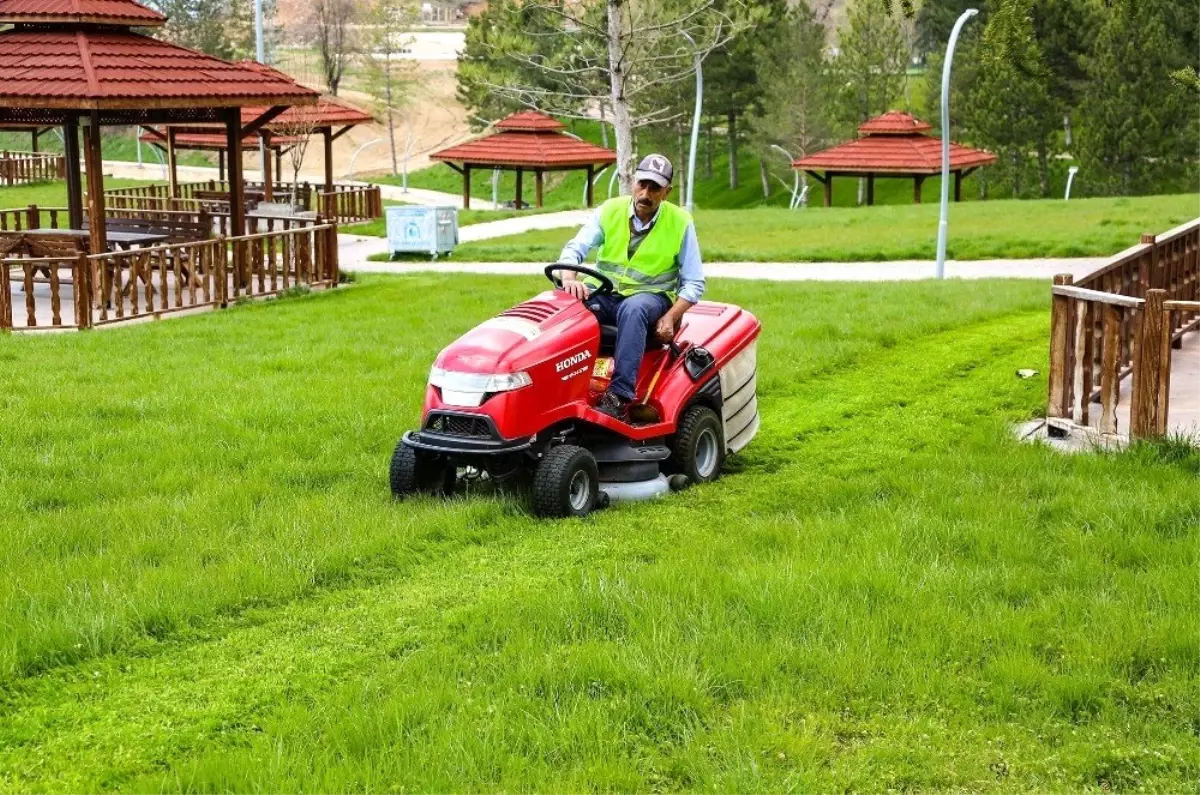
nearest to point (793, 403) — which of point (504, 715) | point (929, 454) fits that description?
point (929, 454)

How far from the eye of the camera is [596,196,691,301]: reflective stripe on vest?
804 centimetres

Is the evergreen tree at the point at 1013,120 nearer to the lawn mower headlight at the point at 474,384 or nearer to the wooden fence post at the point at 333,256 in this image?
the wooden fence post at the point at 333,256

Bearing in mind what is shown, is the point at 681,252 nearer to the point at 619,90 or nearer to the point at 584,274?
the point at 584,274

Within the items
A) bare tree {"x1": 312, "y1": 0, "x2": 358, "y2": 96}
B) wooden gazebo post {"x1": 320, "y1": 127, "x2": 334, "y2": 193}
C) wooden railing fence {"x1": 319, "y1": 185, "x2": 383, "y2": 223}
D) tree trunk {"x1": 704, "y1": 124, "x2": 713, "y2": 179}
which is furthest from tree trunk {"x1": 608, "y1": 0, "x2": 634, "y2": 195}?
bare tree {"x1": 312, "y1": 0, "x2": 358, "y2": 96}

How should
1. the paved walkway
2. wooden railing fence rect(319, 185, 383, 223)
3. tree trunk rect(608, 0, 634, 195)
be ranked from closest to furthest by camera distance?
tree trunk rect(608, 0, 634, 195) → the paved walkway → wooden railing fence rect(319, 185, 383, 223)

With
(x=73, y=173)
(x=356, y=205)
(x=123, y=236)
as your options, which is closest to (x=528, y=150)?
(x=356, y=205)

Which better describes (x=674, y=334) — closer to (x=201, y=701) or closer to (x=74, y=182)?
(x=201, y=701)

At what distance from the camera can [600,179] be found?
2849 inches

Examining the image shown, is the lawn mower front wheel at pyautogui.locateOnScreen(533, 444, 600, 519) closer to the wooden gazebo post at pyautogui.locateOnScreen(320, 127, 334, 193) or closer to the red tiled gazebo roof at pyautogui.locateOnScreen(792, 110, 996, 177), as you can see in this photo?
the wooden gazebo post at pyautogui.locateOnScreen(320, 127, 334, 193)

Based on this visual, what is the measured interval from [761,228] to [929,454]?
2404cm

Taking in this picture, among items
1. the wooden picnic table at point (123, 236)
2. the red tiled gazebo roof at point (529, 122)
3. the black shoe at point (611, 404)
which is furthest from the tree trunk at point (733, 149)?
the black shoe at point (611, 404)

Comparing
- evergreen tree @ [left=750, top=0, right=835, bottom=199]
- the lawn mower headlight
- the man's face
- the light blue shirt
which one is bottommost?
the lawn mower headlight

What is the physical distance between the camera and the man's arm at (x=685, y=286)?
7.92 meters

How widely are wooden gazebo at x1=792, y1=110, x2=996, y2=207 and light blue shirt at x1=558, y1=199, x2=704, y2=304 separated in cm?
3940
